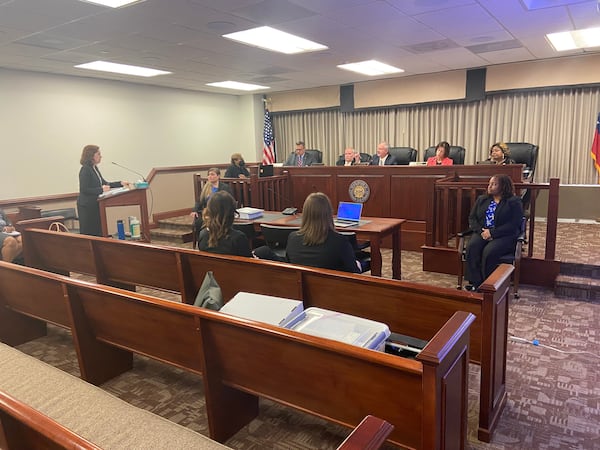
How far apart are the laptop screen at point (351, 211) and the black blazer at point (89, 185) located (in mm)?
2947

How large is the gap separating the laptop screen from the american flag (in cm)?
546

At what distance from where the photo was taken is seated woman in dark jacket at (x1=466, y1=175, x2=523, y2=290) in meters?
3.77

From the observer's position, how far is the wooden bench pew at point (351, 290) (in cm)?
202

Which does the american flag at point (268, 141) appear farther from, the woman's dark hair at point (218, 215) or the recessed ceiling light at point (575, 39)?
the woman's dark hair at point (218, 215)

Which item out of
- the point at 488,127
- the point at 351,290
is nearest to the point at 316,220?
the point at 351,290

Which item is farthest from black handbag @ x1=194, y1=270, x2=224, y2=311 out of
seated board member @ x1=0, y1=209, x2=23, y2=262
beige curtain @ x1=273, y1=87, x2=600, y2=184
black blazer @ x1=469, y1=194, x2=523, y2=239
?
beige curtain @ x1=273, y1=87, x2=600, y2=184

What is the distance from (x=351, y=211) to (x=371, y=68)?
3.71 metres

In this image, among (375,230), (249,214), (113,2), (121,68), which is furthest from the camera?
(121,68)

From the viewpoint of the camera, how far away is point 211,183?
17.9ft

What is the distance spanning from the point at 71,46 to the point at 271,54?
2287 mm

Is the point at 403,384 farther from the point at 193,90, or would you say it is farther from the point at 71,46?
the point at 193,90

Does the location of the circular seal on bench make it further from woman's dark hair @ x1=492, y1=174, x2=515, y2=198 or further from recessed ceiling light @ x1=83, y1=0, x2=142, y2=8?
recessed ceiling light @ x1=83, y1=0, x2=142, y2=8

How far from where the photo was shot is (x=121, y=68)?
6332 mm

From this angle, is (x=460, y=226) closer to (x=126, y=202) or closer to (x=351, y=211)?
(x=351, y=211)
